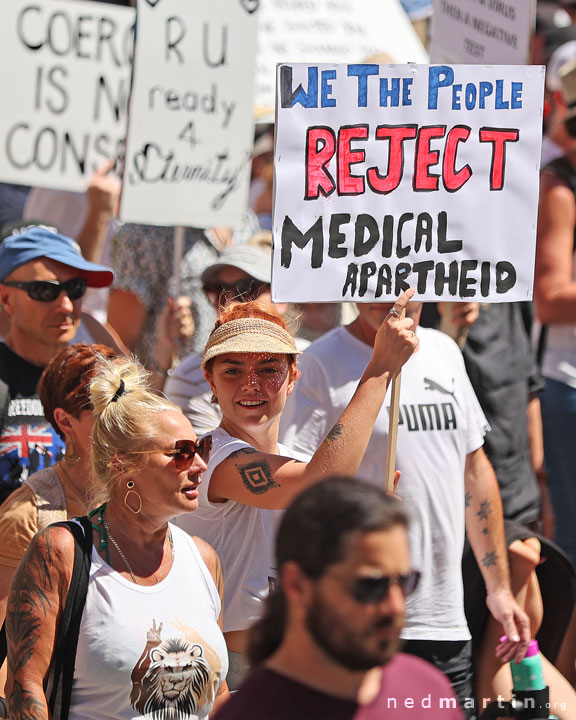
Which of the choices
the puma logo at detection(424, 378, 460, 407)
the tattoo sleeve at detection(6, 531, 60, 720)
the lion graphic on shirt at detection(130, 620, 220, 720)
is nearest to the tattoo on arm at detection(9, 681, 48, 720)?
the tattoo sleeve at detection(6, 531, 60, 720)

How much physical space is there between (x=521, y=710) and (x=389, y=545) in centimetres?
223

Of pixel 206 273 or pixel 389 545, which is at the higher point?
pixel 206 273

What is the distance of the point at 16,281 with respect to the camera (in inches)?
176

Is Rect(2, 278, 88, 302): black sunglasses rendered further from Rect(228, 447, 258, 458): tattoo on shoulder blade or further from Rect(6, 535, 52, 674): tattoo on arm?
Rect(6, 535, 52, 674): tattoo on arm

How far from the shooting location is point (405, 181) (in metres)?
3.55

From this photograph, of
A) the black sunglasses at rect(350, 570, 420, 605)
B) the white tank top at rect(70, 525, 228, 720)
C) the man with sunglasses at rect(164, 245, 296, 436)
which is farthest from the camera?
the man with sunglasses at rect(164, 245, 296, 436)

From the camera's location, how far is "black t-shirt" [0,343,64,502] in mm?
4012

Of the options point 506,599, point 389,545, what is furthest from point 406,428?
point 389,545

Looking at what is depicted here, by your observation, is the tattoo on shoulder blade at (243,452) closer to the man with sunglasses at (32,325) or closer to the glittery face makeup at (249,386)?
the glittery face makeup at (249,386)

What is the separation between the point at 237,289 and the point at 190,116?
3.81 ft

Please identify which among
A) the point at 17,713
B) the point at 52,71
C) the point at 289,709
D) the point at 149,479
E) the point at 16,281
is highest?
the point at 52,71

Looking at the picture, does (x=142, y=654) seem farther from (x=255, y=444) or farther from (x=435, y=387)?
(x=435, y=387)

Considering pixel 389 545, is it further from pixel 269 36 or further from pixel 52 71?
pixel 269 36

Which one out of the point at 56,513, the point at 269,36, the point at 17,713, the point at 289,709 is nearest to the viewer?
the point at 289,709
